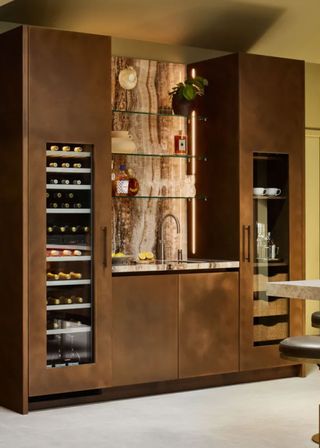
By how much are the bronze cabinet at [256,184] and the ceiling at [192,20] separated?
0.36 metres

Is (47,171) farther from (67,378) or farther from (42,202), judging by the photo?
(67,378)

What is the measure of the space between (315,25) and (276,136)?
116 centimetres

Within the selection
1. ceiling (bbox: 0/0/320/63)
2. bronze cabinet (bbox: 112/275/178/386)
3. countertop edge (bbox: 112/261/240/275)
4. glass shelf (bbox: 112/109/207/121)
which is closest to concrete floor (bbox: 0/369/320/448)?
bronze cabinet (bbox: 112/275/178/386)

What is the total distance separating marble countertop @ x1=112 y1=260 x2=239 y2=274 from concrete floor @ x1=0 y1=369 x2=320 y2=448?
36.1 inches

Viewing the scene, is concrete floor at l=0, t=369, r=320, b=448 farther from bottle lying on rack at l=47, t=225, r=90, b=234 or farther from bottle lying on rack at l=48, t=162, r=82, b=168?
bottle lying on rack at l=48, t=162, r=82, b=168

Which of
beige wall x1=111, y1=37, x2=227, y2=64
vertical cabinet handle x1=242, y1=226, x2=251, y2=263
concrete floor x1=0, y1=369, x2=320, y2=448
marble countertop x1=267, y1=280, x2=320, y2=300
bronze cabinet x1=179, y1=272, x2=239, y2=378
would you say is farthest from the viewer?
beige wall x1=111, y1=37, x2=227, y2=64

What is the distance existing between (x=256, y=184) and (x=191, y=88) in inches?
35.8

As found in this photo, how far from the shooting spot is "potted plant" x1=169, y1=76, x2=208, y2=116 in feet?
21.7

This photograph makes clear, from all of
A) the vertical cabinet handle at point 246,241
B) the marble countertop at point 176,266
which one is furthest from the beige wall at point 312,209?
the marble countertop at point 176,266

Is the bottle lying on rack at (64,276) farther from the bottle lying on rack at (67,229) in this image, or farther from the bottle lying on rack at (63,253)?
the bottle lying on rack at (67,229)

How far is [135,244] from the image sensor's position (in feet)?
22.3

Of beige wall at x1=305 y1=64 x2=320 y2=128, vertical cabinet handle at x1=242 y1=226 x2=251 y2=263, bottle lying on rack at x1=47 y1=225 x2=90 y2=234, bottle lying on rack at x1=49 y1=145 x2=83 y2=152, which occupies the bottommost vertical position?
vertical cabinet handle at x1=242 y1=226 x2=251 y2=263

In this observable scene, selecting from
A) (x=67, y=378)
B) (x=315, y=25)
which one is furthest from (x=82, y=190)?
(x=315, y=25)

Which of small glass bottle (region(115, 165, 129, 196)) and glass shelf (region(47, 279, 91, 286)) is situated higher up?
small glass bottle (region(115, 165, 129, 196))
